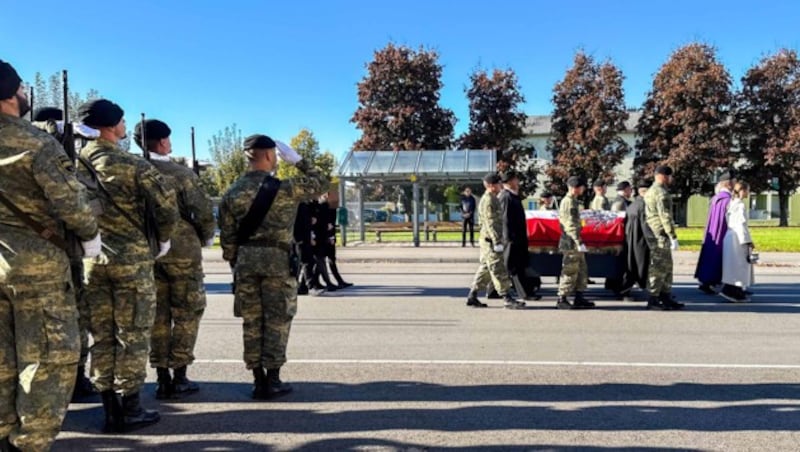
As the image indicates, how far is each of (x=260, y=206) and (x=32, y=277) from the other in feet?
5.47

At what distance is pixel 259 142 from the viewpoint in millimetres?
4500

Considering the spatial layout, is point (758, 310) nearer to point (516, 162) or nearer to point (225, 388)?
point (225, 388)

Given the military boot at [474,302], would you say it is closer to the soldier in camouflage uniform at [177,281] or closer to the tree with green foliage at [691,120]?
the soldier in camouflage uniform at [177,281]

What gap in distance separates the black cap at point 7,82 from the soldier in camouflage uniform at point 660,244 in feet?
24.9

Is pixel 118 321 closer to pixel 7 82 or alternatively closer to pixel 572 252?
pixel 7 82

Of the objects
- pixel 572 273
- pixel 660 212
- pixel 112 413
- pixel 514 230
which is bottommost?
pixel 112 413

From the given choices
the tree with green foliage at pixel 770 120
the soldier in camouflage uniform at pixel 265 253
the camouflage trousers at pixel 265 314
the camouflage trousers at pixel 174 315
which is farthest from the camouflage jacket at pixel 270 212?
the tree with green foliage at pixel 770 120

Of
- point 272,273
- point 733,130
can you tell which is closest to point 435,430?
point 272,273

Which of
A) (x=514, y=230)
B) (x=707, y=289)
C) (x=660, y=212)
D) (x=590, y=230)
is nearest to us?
(x=660, y=212)

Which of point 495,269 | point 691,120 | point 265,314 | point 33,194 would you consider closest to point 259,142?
point 265,314

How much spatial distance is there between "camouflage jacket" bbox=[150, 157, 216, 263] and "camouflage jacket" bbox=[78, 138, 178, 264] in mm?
615

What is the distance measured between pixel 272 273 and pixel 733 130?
4210 cm

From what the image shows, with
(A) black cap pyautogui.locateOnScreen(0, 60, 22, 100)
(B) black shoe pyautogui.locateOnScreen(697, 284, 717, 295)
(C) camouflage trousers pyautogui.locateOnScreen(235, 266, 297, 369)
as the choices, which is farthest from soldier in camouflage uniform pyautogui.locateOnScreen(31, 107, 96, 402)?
(B) black shoe pyautogui.locateOnScreen(697, 284, 717, 295)

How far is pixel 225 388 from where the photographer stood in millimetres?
4859
